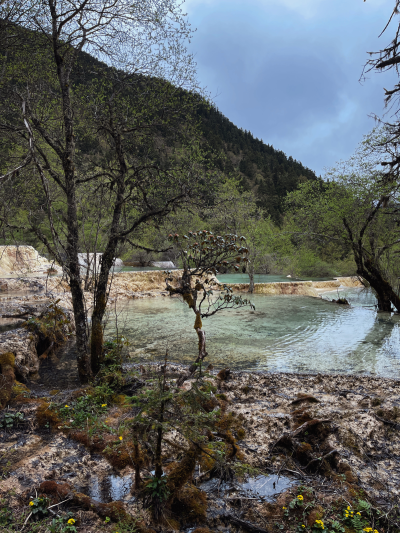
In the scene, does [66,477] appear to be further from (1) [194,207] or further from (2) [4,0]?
(2) [4,0]

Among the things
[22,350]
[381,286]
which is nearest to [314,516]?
[22,350]

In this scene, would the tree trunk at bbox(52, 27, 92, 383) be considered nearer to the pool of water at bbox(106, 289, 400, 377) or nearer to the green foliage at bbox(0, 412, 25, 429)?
the pool of water at bbox(106, 289, 400, 377)

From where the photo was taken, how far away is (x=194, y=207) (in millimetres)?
5719

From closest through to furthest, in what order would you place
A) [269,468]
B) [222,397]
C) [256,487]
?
[256,487], [269,468], [222,397]

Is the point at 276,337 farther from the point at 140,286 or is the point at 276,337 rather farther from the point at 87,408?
the point at 140,286

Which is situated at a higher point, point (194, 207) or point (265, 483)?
point (194, 207)

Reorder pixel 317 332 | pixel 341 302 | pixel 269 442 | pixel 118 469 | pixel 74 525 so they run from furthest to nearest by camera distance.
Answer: pixel 341 302 < pixel 317 332 < pixel 269 442 < pixel 118 469 < pixel 74 525

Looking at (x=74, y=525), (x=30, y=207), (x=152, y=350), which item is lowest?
(x=152, y=350)

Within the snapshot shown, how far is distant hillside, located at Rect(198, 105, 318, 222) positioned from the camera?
75188mm

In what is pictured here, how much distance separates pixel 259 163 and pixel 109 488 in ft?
316

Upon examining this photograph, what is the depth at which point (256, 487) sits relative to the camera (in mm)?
2742

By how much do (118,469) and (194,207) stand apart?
4151mm

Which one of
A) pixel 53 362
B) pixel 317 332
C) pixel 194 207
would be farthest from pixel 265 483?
pixel 317 332

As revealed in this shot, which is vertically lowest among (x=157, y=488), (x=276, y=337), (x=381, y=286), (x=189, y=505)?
(x=276, y=337)
